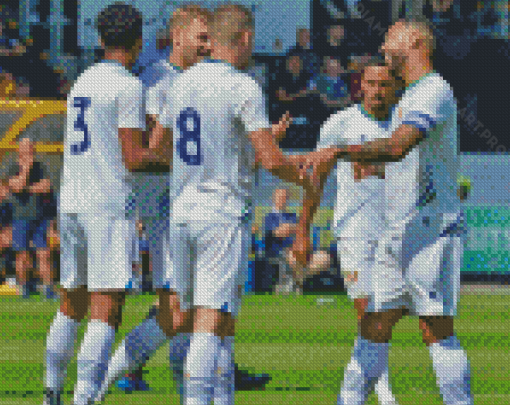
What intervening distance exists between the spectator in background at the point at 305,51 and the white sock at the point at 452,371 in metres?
12.8

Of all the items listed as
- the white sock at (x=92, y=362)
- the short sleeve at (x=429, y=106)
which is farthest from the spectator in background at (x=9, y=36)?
the short sleeve at (x=429, y=106)

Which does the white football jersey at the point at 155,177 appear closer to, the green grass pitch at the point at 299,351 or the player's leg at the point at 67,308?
the player's leg at the point at 67,308

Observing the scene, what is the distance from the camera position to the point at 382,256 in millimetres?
6414

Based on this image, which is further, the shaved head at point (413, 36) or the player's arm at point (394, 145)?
the shaved head at point (413, 36)

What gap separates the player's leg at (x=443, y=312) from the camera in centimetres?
614

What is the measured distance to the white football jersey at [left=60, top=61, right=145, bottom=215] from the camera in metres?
6.39

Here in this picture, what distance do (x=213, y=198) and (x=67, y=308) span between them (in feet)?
4.42

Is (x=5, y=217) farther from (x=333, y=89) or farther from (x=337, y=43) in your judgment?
(x=337, y=43)

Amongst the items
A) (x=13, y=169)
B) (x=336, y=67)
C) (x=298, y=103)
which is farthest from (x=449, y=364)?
(x=336, y=67)

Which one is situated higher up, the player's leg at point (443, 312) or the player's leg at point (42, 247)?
the player's leg at point (443, 312)

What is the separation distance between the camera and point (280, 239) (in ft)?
54.0

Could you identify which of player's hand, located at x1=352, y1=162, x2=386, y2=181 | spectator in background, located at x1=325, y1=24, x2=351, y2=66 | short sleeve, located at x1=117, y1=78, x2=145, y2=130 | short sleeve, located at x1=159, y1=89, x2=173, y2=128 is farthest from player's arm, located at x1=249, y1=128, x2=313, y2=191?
spectator in background, located at x1=325, y1=24, x2=351, y2=66

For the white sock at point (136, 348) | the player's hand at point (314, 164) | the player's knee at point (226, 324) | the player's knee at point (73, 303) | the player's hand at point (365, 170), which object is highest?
the player's hand at point (314, 164)

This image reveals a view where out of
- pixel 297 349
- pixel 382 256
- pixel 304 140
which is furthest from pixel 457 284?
pixel 304 140
